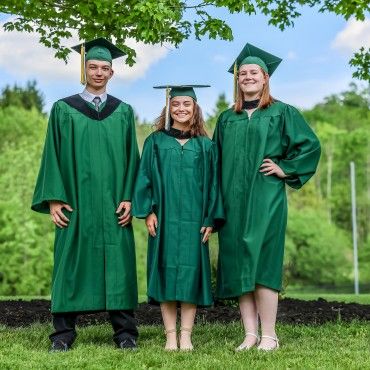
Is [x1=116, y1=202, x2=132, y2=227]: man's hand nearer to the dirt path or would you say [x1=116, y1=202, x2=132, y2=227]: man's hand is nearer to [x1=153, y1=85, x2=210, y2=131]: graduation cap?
[x1=153, y1=85, x2=210, y2=131]: graduation cap

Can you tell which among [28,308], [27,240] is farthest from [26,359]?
[27,240]

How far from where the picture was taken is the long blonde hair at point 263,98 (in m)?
6.60

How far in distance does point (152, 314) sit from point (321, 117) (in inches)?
1810

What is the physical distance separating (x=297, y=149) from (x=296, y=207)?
1498 inches

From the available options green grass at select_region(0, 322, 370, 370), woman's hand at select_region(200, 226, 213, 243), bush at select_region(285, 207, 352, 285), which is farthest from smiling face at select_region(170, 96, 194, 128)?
bush at select_region(285, 207, 352, 285)

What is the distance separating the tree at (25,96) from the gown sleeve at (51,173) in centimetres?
4166

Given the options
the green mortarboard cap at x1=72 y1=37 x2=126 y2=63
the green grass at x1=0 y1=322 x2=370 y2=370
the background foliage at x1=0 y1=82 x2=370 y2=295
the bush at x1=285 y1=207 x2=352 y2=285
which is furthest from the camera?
the bush at x1=285 y1=207 x2=352 y2=285

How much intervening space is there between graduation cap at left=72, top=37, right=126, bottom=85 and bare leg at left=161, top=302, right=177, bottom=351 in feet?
6.31

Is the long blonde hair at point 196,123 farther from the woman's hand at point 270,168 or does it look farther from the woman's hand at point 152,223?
the woman's hand at point 152,223

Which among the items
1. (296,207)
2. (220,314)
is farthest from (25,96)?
(220,314)

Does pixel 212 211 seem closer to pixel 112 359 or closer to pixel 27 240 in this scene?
pixel 112 359

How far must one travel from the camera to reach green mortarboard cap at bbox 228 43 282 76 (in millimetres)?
6684

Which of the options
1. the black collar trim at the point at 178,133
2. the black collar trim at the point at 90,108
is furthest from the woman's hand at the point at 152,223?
the black collar trim at the point at 90,108

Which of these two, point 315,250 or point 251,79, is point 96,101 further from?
point 315,250
